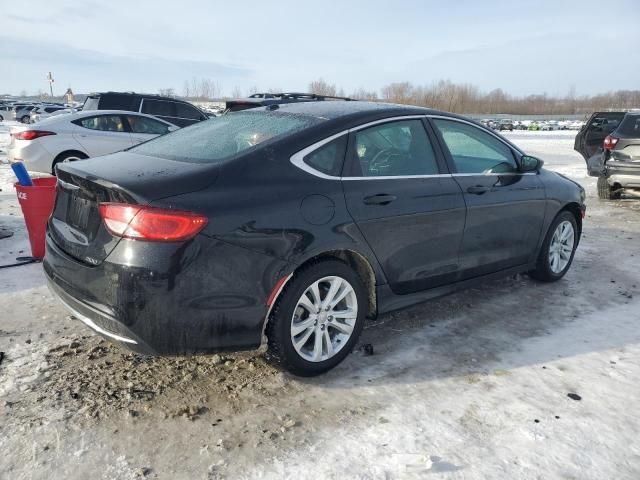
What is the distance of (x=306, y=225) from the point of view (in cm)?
295

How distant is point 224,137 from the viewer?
3.38 m

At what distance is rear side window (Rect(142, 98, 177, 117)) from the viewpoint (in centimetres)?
1270

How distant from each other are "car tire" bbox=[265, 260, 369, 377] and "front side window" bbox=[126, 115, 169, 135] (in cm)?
819

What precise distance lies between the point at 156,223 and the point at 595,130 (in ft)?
35.7

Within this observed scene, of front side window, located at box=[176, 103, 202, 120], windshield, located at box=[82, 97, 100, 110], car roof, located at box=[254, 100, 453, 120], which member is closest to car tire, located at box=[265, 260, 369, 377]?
car roof, located at box=[254, 100, 453, 120]

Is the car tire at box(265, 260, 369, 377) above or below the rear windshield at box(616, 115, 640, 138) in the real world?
below

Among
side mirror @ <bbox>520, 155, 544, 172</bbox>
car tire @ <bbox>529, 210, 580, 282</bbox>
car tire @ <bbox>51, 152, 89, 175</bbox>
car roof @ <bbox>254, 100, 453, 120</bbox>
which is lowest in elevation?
car tire @ <bbox>51, 152, 89, 175</bbox>

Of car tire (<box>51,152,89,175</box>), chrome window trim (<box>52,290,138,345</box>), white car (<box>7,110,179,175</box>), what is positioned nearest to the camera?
chrome window trim (<box>52,290,138,345</box>)

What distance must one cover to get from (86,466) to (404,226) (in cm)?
221

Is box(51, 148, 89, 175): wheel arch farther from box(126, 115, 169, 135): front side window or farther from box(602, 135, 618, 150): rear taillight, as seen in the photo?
box(602, 135, 618, 150): rear taillight

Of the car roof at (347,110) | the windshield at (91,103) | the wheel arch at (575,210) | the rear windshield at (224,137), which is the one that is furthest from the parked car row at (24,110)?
the wheel arch at (575,210)

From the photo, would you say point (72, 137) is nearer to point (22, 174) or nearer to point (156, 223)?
point (22, 174)

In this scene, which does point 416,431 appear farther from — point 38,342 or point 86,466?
point 38,342

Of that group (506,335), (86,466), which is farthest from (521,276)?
(86,466)
